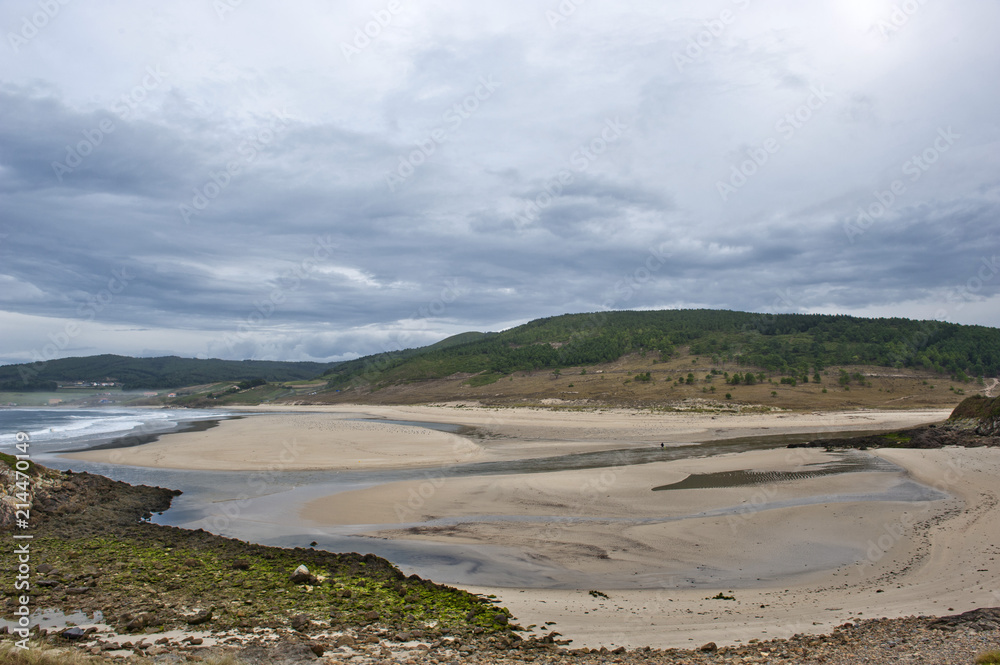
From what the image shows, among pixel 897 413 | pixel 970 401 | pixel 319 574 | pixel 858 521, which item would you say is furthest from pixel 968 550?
pixel 897 413

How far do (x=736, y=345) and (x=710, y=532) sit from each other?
89390mm

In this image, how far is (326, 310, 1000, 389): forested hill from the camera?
265 ft

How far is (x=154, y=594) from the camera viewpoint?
9.27 meters

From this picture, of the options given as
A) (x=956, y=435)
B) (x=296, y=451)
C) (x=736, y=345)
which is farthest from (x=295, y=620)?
(x=736, y=345)

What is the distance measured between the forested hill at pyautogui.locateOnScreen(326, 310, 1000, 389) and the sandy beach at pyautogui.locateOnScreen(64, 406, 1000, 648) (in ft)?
209

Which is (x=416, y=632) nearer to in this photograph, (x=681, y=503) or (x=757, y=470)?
(x=681, y=503)

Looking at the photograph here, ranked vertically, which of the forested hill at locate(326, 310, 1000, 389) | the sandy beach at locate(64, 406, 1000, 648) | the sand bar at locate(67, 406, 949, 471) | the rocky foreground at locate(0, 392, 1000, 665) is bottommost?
the sand bar at locate(67, 406, 949, 471)

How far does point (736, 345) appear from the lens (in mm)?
94438

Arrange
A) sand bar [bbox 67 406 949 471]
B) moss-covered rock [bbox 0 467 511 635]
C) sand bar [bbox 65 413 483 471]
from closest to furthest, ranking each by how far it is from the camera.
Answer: moss-covered rock [bbox 0 467 511 635] < sand bar [bbox 65 413 483 471] < sand bar [bbox 67 406 949 471]

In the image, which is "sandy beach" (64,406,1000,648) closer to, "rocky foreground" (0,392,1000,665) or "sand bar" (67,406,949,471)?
"sand bar" (67,406,949,471)

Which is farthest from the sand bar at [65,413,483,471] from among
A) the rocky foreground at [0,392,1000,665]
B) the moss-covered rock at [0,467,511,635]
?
the rocky foreground at [0,392,1000,665]

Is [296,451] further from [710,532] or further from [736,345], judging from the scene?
[736,345]

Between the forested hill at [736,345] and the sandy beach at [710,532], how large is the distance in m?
63.8

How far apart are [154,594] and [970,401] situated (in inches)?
1706
